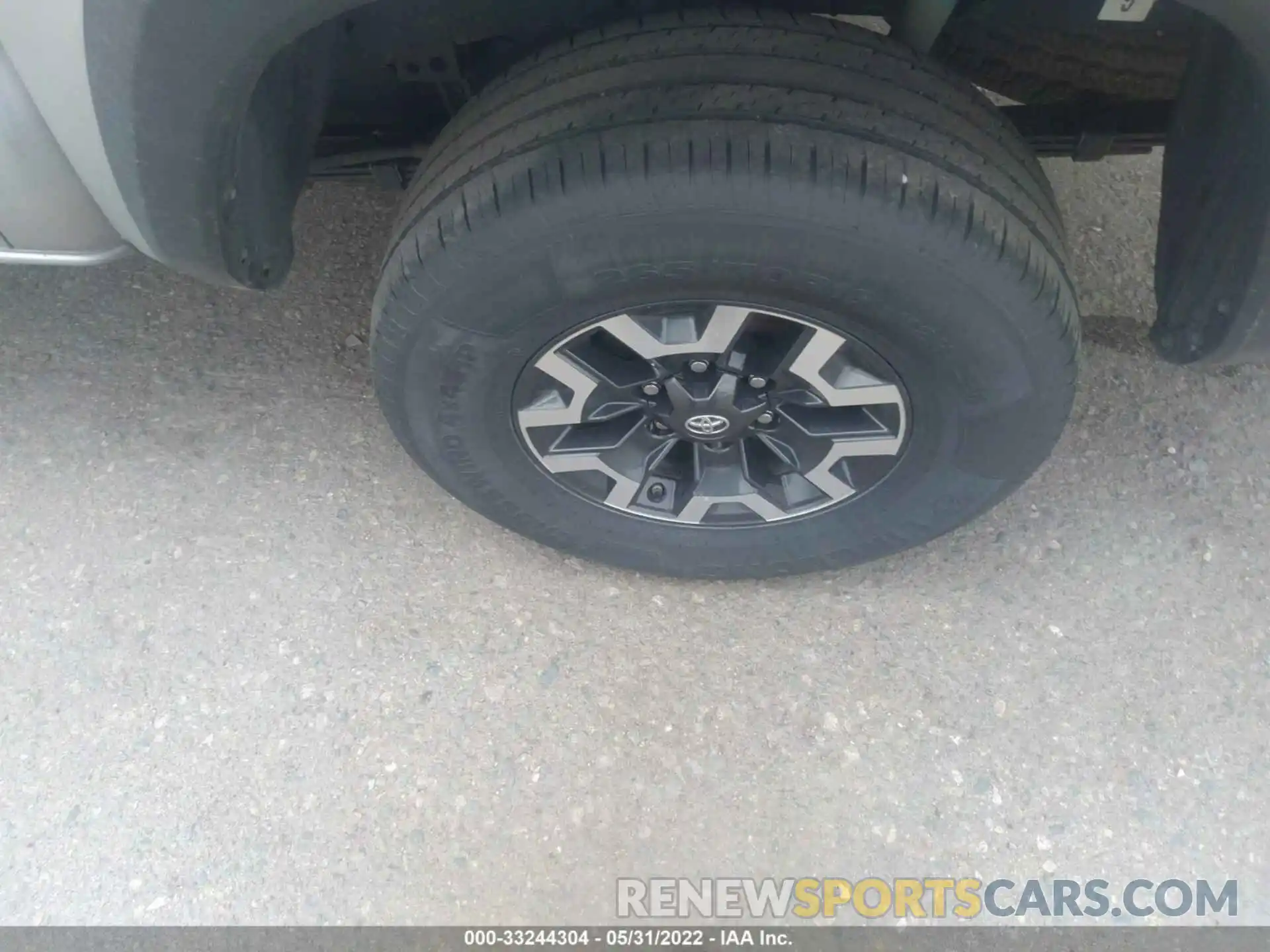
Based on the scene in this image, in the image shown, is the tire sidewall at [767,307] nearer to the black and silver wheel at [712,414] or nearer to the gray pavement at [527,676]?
the black and silver wheel at [712,414]

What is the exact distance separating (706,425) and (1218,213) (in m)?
0.85

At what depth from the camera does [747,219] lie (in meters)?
1.32

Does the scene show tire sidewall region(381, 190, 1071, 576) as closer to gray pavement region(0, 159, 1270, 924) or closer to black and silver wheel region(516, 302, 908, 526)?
black and silver wheel region(516, 302, 908, 526)

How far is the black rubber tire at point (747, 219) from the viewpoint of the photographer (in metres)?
1.30

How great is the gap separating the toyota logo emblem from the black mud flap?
2.48ft

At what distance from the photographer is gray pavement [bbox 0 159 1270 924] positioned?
1.66m

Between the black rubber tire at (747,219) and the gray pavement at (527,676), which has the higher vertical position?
the black rubber tire at (747,219)

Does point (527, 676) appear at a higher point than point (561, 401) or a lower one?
lower

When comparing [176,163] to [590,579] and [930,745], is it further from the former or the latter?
[930,745]

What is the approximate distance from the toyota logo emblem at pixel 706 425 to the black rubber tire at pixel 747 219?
10.6 inches
